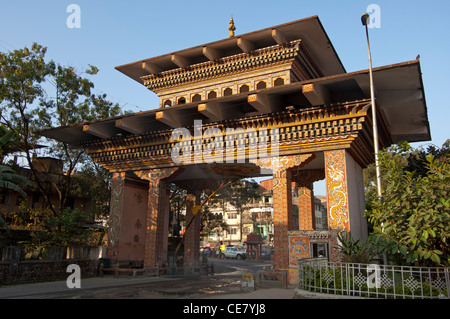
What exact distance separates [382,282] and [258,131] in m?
8.74

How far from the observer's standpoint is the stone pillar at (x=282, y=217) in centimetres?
1513

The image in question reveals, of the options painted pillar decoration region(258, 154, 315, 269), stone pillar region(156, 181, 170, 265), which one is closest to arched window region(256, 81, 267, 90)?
painted pillar decoration region(258, 154, 315, 269)

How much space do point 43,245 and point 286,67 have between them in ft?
51.0

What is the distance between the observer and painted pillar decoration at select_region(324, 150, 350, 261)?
14.0 m

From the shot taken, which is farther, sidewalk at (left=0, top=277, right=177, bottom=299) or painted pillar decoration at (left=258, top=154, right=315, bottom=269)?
painted pillar decoration at (left=258, top=154, right=315, bottom=269)

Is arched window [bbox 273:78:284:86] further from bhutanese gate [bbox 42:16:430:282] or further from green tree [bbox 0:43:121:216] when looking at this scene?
green tree [bbox 0:43:121:216]

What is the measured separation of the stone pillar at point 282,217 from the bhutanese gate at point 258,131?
0.04 m

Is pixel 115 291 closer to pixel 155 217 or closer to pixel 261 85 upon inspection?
pixel 155 217

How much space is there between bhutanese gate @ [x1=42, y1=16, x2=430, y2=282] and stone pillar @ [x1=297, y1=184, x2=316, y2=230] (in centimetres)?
5

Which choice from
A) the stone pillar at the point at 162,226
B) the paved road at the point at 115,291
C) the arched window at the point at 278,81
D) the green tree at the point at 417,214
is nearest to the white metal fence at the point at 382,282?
the green tree at the point at 417,214

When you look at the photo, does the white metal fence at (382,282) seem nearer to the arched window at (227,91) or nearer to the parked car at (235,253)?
the arched window at (227,91)
